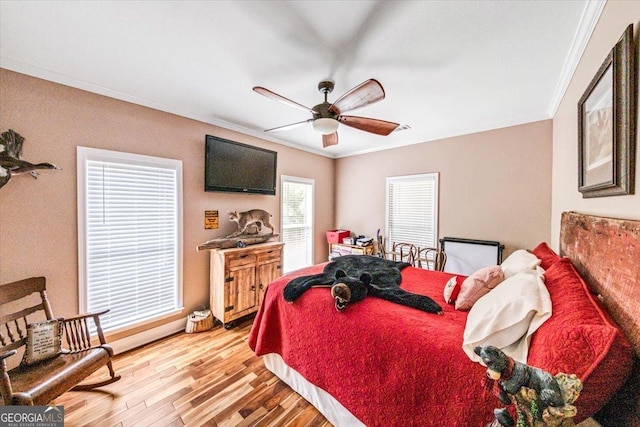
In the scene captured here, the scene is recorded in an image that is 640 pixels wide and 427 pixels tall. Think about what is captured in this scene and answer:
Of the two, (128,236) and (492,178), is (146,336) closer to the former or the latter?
(128,236)

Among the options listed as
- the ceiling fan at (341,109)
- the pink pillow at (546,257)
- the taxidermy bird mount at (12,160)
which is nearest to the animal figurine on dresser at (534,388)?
the pink pillow at (546,257)

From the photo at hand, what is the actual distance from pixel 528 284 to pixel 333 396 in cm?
134

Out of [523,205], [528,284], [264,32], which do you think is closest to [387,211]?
[523,205]

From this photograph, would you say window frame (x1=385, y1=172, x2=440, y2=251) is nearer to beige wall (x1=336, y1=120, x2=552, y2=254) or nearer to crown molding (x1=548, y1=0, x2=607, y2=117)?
beige wall (x1=336, y1=120, x2=552, y2=254)

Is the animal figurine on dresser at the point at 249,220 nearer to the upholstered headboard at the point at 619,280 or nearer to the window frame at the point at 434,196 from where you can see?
the window frame at the point at 434,196

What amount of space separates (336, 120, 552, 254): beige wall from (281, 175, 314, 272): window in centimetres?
150

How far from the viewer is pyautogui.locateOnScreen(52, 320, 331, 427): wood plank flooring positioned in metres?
1.63

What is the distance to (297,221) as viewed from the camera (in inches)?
168

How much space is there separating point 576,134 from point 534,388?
2118 mm

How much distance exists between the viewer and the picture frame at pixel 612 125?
0.95 metres

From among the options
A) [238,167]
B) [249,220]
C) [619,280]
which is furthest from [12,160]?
[619,280]

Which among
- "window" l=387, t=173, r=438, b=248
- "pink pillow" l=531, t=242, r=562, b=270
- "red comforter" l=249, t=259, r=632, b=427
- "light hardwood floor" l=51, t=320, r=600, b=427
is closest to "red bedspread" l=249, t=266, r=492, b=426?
"red comforter" l=249, t=259, r=632, b=427

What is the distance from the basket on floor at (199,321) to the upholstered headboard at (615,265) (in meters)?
3.27

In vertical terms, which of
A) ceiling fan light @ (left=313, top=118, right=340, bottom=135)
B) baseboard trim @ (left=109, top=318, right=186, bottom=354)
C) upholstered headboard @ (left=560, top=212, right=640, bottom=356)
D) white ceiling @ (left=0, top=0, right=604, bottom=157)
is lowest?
baseboard trim @ (left=109, top=318, right=186, bottom=354)
